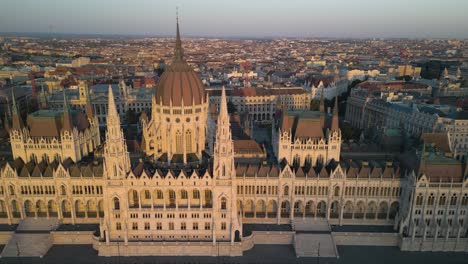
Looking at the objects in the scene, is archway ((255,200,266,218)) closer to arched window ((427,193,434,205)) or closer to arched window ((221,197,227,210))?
arched window ((221,197,227,210))

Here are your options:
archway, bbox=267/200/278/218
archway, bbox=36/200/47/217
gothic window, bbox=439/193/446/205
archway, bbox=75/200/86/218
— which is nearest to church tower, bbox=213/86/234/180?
archway, bbox=267/200/278/218

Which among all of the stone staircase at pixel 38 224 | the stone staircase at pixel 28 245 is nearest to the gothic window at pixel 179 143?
the stone staircase at pixel 38 224

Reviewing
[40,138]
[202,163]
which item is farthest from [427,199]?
[40,138]

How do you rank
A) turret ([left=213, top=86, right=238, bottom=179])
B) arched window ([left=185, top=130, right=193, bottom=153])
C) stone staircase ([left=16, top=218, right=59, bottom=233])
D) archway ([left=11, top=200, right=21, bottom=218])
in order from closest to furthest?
turret ([left=213, top=86, right=238, bottom=179]) < stone staircase ([left=16, top=218, right=59, bottom=233]) < archway ([left=11, top=200, right=21, bottom=218]) < arched window ([left=185, top=130, right=193, bottom=153])

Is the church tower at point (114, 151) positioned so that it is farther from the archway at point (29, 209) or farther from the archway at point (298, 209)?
the archway at point (298, 209)

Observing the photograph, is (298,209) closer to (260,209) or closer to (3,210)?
(260,209)

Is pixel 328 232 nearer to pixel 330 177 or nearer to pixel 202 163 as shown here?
pixel 330 177
